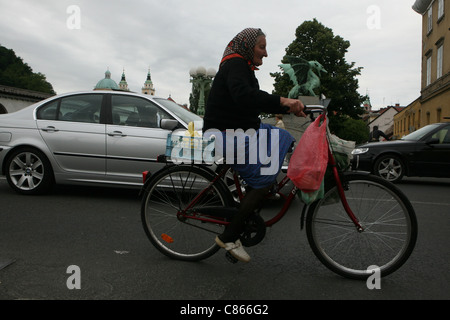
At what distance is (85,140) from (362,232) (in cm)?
423

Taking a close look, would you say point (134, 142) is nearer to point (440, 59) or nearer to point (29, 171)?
point (29, 171)

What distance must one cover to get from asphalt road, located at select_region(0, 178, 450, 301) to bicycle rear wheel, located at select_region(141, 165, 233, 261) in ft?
0.42

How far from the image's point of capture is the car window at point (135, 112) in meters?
5.91

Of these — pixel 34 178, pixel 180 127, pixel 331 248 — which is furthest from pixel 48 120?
pixel 331 248

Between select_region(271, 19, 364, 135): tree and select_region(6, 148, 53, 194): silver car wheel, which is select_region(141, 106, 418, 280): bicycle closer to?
select_region(6, 148, 53, 194): silver car wheel

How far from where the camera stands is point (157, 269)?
121 inches

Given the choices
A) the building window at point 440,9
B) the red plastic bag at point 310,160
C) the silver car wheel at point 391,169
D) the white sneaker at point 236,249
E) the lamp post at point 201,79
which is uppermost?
the building window at point 440,9

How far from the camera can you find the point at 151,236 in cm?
338

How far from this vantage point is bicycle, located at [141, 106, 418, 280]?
286cm

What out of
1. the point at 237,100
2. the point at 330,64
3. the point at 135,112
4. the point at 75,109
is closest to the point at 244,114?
the point at 237,100

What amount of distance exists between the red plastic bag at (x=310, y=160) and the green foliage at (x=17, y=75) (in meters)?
81.9

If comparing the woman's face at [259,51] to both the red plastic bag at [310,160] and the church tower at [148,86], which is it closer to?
the red plastic bag at [310,160]

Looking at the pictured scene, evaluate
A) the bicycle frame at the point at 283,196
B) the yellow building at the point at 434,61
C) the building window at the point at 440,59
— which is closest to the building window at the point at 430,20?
the yellow building at the point at 434,61
